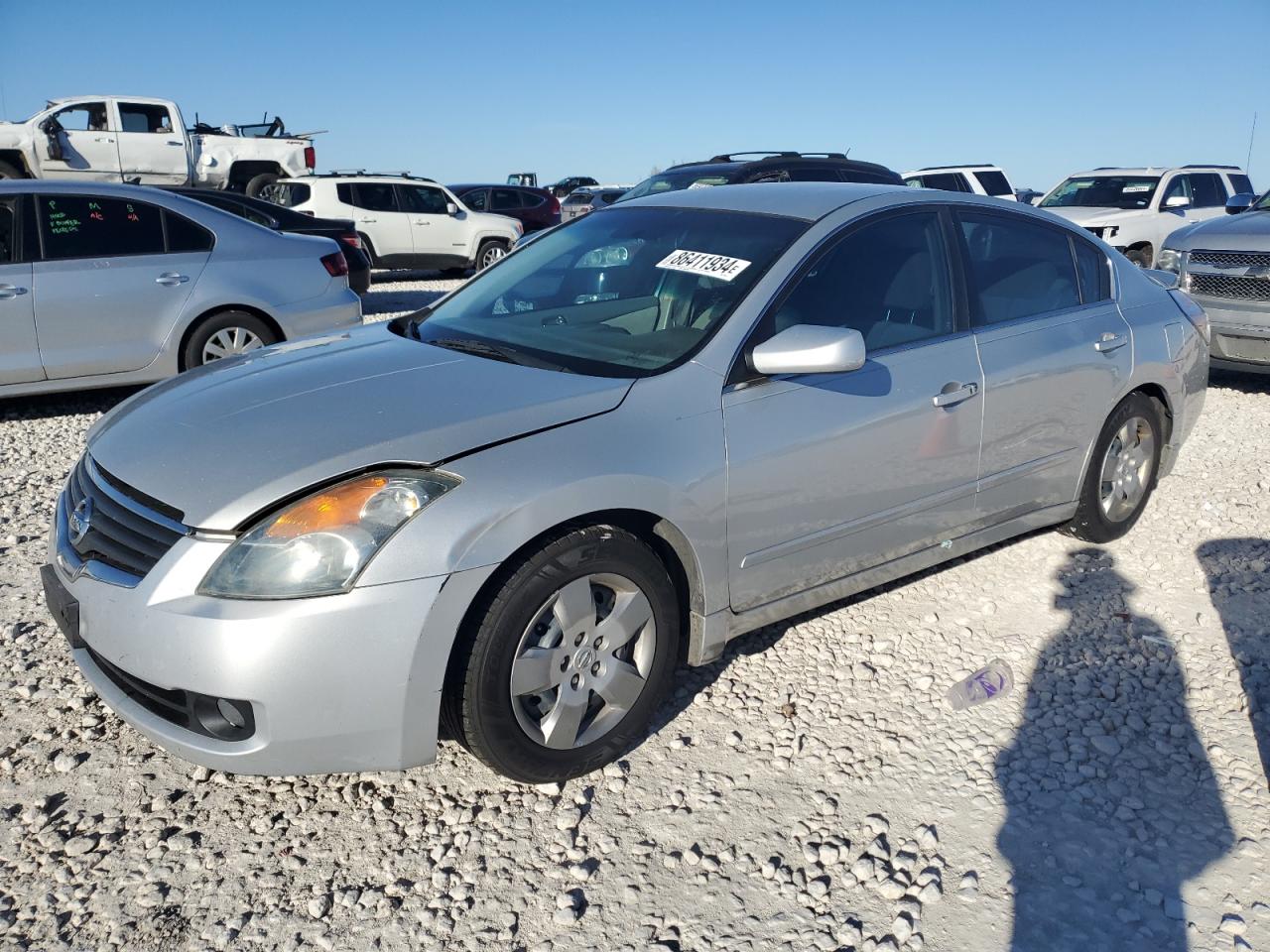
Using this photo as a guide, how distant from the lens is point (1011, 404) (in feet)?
12.4

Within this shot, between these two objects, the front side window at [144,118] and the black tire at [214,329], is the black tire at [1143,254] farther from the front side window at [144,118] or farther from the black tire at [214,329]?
the front side window at [144,118]

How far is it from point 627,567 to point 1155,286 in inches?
127

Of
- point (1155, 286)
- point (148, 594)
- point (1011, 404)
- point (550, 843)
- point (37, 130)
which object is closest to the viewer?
point (148, 594)

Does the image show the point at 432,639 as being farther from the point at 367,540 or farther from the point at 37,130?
the point at 37,130

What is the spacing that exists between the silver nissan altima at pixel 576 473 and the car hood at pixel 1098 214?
30.1 ft

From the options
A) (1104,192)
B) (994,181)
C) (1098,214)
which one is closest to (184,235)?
(1098,214)

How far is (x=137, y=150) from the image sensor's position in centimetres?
1616

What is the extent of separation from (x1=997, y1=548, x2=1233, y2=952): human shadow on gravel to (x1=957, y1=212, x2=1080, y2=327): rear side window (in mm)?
1238

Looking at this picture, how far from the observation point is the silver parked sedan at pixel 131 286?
6.28 metres

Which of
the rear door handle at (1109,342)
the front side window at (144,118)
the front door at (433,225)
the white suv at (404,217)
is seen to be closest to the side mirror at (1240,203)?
the rear door handle at (1109,342)

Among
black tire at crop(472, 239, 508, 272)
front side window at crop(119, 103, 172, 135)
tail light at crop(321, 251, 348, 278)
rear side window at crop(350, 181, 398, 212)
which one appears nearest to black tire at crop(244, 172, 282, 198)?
front side window at crop(119, 103, 172, 135)

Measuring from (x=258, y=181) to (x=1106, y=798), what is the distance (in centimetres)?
1763

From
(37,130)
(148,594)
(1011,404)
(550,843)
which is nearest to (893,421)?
(1011,404)

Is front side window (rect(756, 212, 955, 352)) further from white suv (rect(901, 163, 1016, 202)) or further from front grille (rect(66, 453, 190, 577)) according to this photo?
white suv (rect(901, 163, 1016, 202))
